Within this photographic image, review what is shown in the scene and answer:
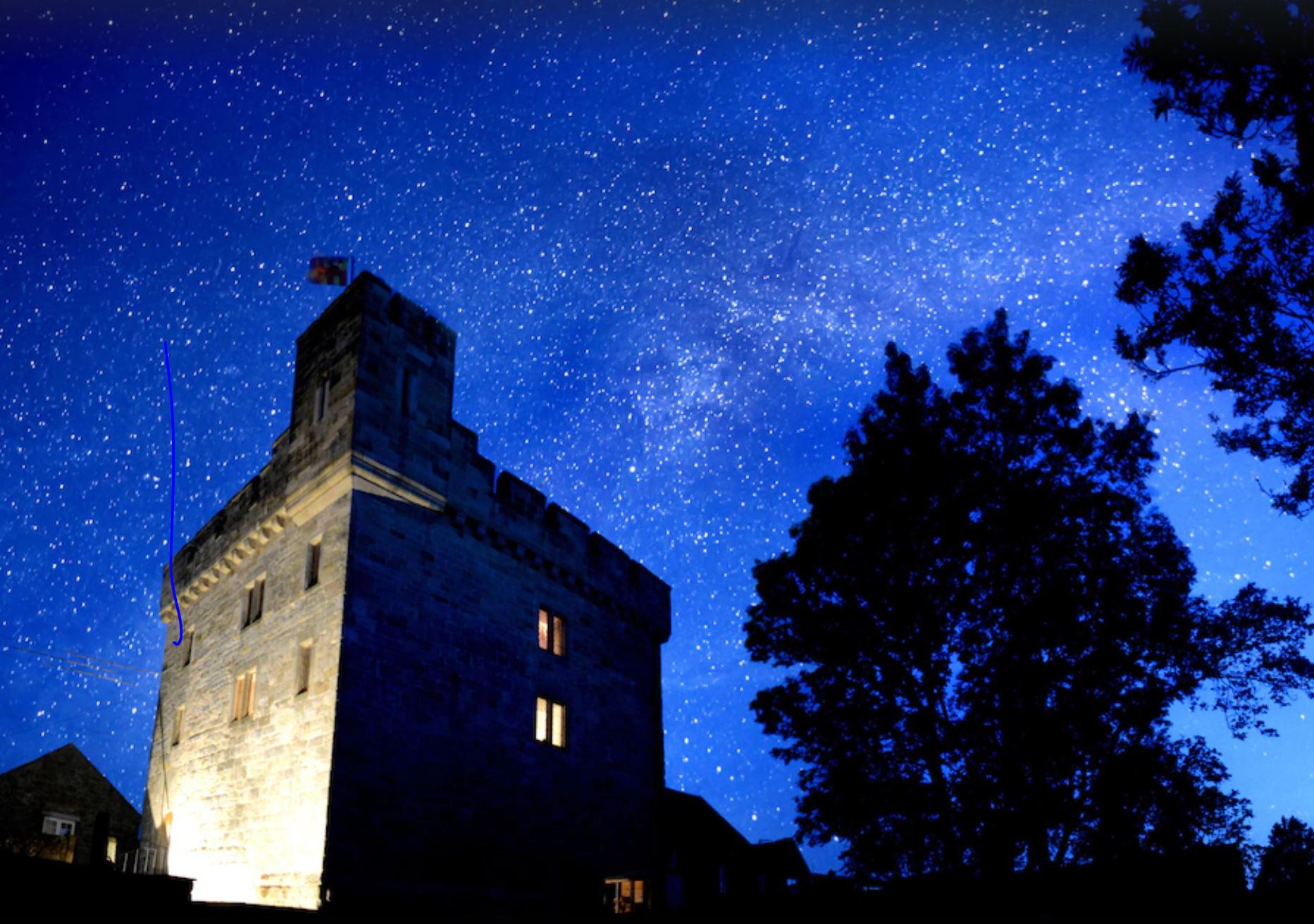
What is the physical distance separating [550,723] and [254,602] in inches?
284

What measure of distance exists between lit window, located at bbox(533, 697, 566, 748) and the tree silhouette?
466 centimetres

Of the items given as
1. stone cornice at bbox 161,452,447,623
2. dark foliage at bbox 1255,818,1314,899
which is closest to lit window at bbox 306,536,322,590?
stone cornice at bbox 161,452,447,623

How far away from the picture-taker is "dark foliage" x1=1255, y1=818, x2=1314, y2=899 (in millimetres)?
16062

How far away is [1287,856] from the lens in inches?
701

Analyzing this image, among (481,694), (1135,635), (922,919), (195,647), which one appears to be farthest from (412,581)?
(1135,635)

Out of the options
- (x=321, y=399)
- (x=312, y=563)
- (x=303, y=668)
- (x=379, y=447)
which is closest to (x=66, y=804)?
(x=303, y=668)

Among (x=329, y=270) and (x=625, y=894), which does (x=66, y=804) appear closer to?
(x=625, y=894)

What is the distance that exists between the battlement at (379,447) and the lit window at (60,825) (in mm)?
17854

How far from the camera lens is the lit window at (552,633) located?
71.7ft

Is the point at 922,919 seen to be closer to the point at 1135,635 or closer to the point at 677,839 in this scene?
the point at 1135,635

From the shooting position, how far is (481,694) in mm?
19250

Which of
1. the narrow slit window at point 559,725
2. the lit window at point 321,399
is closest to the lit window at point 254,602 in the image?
the lit window at point 321,399

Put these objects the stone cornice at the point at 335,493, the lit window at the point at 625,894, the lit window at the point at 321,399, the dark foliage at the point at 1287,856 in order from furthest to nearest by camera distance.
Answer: the lit window at the point at 625,894, the lit window at the point at 321,399, the stone cornice at the point at 335,493, the dark foliage at the point at 1287,856

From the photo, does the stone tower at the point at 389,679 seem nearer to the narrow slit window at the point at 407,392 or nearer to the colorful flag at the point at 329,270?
the narrow slit window at the point at 407,392
